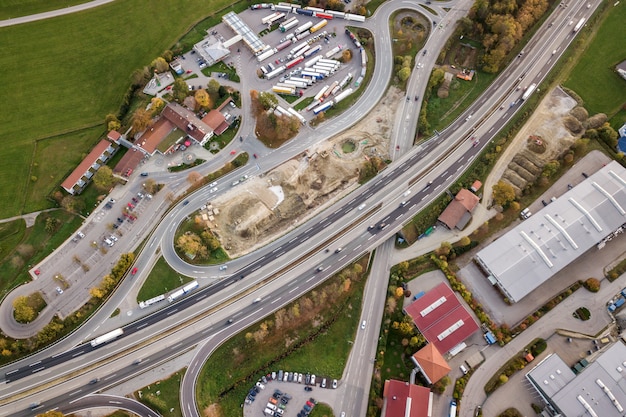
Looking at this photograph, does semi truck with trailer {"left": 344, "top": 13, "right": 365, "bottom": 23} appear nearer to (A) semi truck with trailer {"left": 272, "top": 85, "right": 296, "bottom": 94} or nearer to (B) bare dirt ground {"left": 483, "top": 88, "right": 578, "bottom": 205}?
(A) semi truck with trailer {"left": 272, "top": 85, "right": 296, "bottom": 94}

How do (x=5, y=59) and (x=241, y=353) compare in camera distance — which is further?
(x=5, y=59)

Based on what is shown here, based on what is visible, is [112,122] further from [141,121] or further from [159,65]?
[159,65]

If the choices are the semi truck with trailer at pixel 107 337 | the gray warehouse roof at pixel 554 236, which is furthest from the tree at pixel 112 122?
the gray warehouse roof at pixel 554 236

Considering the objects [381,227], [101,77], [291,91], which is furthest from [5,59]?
[381,227]

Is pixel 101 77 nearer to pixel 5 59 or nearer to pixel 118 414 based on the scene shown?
pixel 5 59

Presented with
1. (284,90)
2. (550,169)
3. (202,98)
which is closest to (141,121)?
(202,98)

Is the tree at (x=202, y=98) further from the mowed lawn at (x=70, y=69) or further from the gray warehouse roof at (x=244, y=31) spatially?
the mowed lawn at (x=70, y=69)
